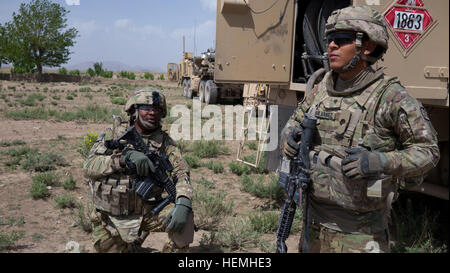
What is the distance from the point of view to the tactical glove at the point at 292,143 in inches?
85.6

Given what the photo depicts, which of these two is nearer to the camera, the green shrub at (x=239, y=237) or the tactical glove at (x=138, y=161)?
the tactical glove at (x=138, y=161)

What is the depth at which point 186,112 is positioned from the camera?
14.6 metres

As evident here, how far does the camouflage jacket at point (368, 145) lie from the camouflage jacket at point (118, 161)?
43.6 inches

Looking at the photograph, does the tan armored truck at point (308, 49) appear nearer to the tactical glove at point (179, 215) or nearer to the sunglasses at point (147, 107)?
the sunglasses at point (147, 107)

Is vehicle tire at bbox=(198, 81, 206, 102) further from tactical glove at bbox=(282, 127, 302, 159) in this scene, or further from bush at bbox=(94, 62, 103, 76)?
bush at bbox=(94, 62, 103, 76)

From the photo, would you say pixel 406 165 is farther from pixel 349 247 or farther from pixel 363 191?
pixel 349 247

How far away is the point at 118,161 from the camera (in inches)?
108

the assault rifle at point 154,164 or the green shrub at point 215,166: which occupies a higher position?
the assault rifle at point 154,164

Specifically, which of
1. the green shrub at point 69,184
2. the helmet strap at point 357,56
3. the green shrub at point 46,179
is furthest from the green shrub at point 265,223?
the green shrub at point 46,179

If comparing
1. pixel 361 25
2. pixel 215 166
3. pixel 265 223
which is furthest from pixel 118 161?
pixel 215 166

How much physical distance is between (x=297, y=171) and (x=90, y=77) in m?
37.7

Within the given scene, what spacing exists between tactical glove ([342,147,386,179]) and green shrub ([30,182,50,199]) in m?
4.54

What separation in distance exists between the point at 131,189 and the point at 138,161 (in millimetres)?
426

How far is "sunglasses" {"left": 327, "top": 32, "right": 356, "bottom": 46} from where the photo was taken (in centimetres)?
204
